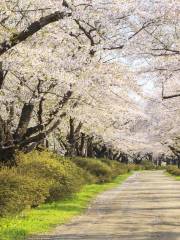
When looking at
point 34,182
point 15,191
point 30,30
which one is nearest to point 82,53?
point 34,182

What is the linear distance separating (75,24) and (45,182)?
22.5 ft

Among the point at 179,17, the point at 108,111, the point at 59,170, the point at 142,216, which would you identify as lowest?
the point at 142,216

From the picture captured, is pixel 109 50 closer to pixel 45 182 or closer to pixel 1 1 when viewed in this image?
pixel 45 182

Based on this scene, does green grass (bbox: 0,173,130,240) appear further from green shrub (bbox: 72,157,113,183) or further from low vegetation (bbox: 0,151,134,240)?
green shrub (bbox: 72,157,113,183)

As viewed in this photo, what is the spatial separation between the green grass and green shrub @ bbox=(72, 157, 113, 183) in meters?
14.7

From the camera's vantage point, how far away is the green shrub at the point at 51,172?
2206 cm

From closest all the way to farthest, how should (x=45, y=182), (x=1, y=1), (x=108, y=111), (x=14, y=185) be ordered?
(x=1, y=1), (x=14, y=185), (x=45, y=182), (x=108, y=111)

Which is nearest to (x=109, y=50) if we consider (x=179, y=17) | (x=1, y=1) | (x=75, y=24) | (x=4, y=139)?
(x=75, y=24)

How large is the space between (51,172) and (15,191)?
6.42 m

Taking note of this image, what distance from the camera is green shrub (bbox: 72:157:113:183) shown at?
133 feet

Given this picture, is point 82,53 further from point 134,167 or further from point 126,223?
point 134,167

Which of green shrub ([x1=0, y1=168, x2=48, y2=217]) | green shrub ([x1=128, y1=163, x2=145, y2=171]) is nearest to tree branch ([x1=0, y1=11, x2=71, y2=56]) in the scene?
green shrub ([x1=0, y1=168, x2=48, y2=217])

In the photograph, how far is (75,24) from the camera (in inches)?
906

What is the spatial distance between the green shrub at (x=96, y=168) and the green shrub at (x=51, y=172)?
1292 cm
